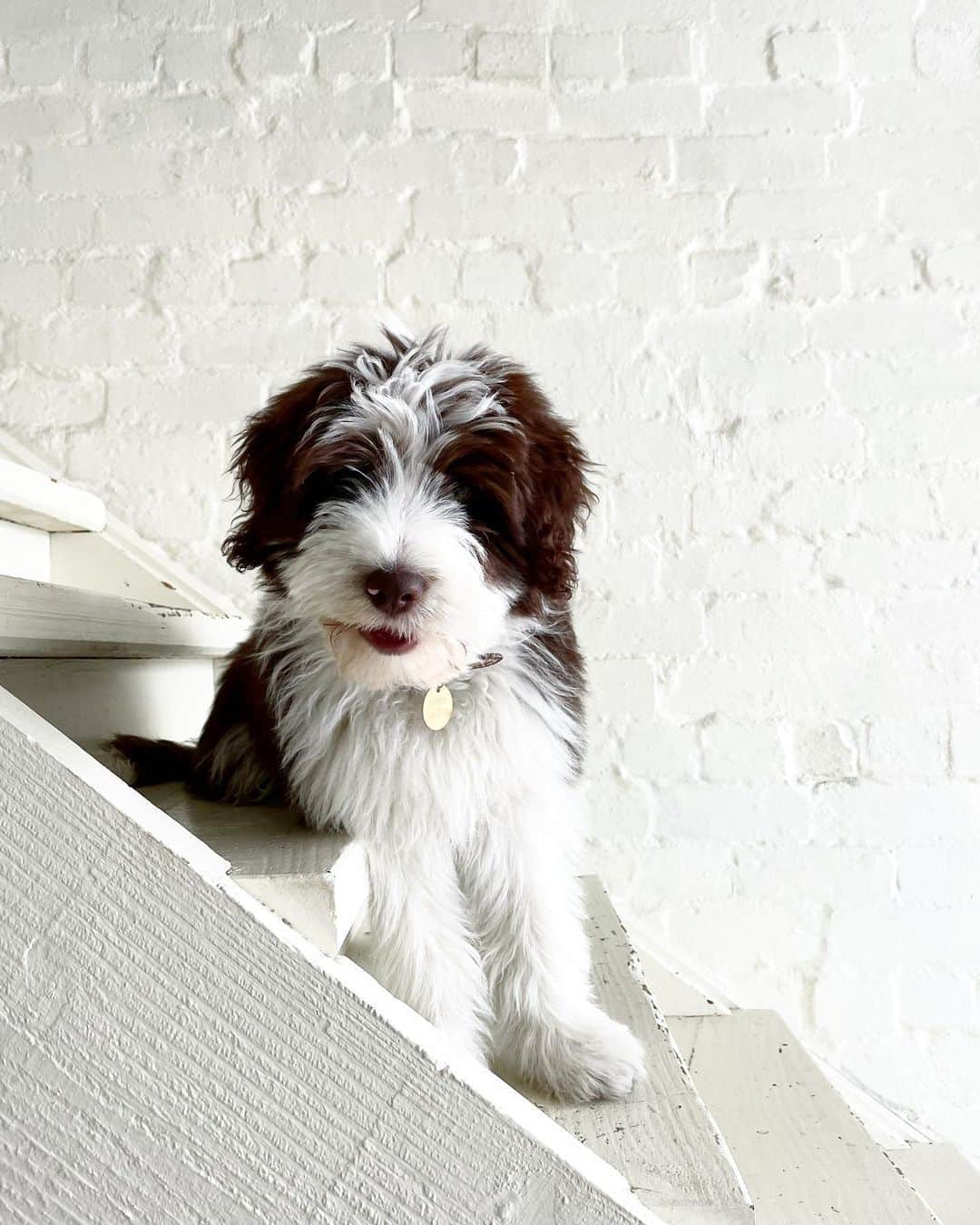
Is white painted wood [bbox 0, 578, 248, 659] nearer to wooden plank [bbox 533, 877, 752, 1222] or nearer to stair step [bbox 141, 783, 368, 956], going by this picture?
stair step [bbox 141, 783, 368, 956]

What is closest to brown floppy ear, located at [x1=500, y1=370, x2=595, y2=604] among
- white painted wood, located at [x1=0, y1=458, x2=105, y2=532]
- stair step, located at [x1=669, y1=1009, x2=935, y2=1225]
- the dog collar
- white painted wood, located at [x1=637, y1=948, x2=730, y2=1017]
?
the dog collar

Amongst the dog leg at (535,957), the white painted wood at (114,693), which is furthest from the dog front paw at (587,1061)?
the white painted wood at (114,693)

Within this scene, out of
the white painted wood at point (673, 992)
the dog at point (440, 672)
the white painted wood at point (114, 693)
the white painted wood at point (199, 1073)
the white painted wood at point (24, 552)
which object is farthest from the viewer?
the white painted wood at point (673, 992)

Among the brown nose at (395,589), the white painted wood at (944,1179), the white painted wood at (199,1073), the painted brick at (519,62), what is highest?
the painted brick at (519,62)

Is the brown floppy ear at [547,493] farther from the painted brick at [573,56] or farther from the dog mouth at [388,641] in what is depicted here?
the painted brick at [573,56]

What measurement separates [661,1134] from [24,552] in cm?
130

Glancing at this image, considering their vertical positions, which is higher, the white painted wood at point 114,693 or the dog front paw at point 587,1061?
the white painted wood at point 114,693

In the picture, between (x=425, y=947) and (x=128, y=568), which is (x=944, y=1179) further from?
(x=128, y=568)

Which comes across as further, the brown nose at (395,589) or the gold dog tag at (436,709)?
the gold dog tag at (436,709)

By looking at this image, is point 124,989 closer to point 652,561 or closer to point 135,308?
point 652,561

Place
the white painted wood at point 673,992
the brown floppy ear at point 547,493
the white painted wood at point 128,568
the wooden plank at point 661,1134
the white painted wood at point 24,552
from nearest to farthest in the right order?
the wooden plank at point 661,1134
the brown floppy ear at point 547,493
the white painted wood at point 24,552
the white painted wood at point 128,568
the white painted wood at point 673,992

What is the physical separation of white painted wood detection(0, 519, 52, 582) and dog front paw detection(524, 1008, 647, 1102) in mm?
1011

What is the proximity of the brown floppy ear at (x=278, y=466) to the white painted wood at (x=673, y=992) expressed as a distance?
1373mm

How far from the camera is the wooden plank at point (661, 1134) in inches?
34.6
